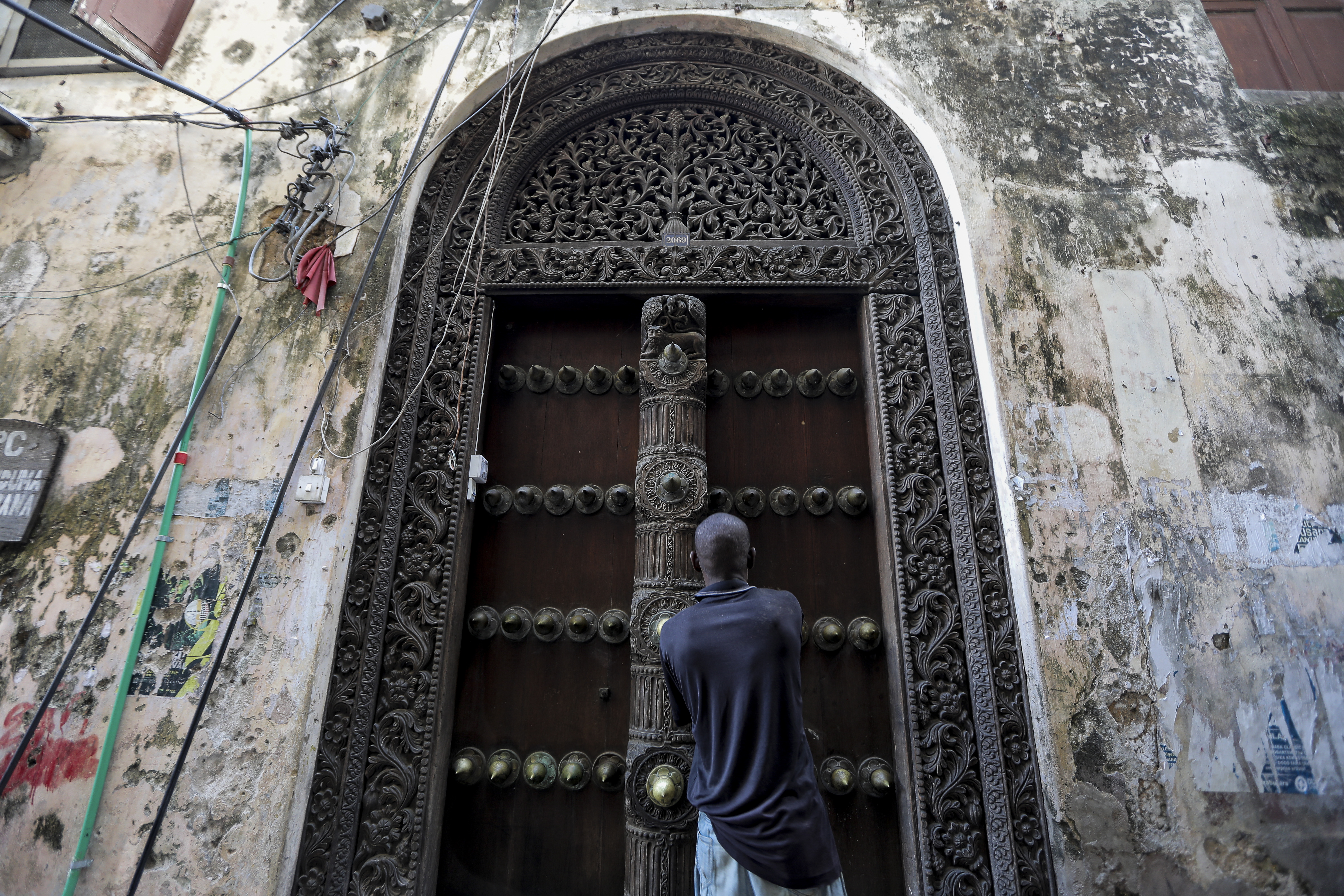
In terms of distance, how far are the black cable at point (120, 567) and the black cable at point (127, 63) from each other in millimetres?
823

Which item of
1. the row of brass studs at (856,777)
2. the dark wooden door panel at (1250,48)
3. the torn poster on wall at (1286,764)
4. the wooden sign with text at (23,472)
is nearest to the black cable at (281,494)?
the wooden sign with text at (23,472)

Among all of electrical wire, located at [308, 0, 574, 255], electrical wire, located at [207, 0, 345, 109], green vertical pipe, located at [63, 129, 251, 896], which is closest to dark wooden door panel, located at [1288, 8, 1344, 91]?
electrical wire, located at [308, 0, 574, 255]

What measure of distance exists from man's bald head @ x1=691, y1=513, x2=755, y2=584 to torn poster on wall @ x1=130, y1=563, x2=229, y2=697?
5.64 ft

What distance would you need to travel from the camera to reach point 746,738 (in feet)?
4.96

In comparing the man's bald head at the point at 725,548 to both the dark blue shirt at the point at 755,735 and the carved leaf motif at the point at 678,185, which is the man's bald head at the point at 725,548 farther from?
the carved leaf motif at the point at 678,185

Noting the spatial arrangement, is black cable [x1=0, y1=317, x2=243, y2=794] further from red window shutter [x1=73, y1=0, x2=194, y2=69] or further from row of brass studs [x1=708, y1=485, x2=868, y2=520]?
row of brass studs [x1=708, y1=485, x2=868, y2=520]

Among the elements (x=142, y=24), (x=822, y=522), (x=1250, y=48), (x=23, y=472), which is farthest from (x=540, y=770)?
(x=1250, y=48)

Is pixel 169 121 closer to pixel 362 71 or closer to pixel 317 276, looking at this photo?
pixel 362 71

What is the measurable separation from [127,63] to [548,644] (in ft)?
8.31

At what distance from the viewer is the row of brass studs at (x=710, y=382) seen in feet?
8.99

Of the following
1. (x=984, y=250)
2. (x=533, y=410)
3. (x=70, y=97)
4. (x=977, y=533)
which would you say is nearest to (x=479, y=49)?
(x=533, y=410)

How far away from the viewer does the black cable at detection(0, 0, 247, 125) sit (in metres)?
1.92

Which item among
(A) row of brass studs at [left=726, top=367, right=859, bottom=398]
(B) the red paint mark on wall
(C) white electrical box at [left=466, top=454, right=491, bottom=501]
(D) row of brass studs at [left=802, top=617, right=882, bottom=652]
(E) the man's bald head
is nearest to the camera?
(E) the man's bald head

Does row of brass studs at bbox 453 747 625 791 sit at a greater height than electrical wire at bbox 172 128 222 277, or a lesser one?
lesser
